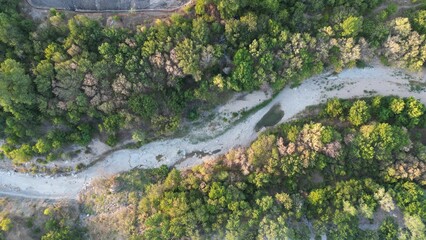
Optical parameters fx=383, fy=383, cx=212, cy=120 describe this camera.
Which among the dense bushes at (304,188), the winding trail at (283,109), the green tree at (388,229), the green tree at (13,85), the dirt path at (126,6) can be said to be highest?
the dirt path at (126,6)

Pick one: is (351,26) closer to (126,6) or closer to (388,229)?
(388,229)

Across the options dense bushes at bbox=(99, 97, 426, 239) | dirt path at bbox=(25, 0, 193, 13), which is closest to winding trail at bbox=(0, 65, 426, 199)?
dense bushes at bbox=(99, 97, 426, 239)

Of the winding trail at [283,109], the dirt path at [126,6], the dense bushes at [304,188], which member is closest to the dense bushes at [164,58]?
the dirt path at [126,6]

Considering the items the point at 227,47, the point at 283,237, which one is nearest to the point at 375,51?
the point at 227,47

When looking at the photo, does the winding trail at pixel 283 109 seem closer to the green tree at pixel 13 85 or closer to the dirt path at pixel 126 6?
the green tree at pixel 13 85

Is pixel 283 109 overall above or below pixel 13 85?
below

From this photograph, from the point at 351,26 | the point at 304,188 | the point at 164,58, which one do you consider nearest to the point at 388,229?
the point at 304,188

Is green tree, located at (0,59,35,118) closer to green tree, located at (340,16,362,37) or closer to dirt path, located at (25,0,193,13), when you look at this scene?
dirt path, located at (25,0,193,13)

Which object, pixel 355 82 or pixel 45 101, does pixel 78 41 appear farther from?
pixel 355 82
